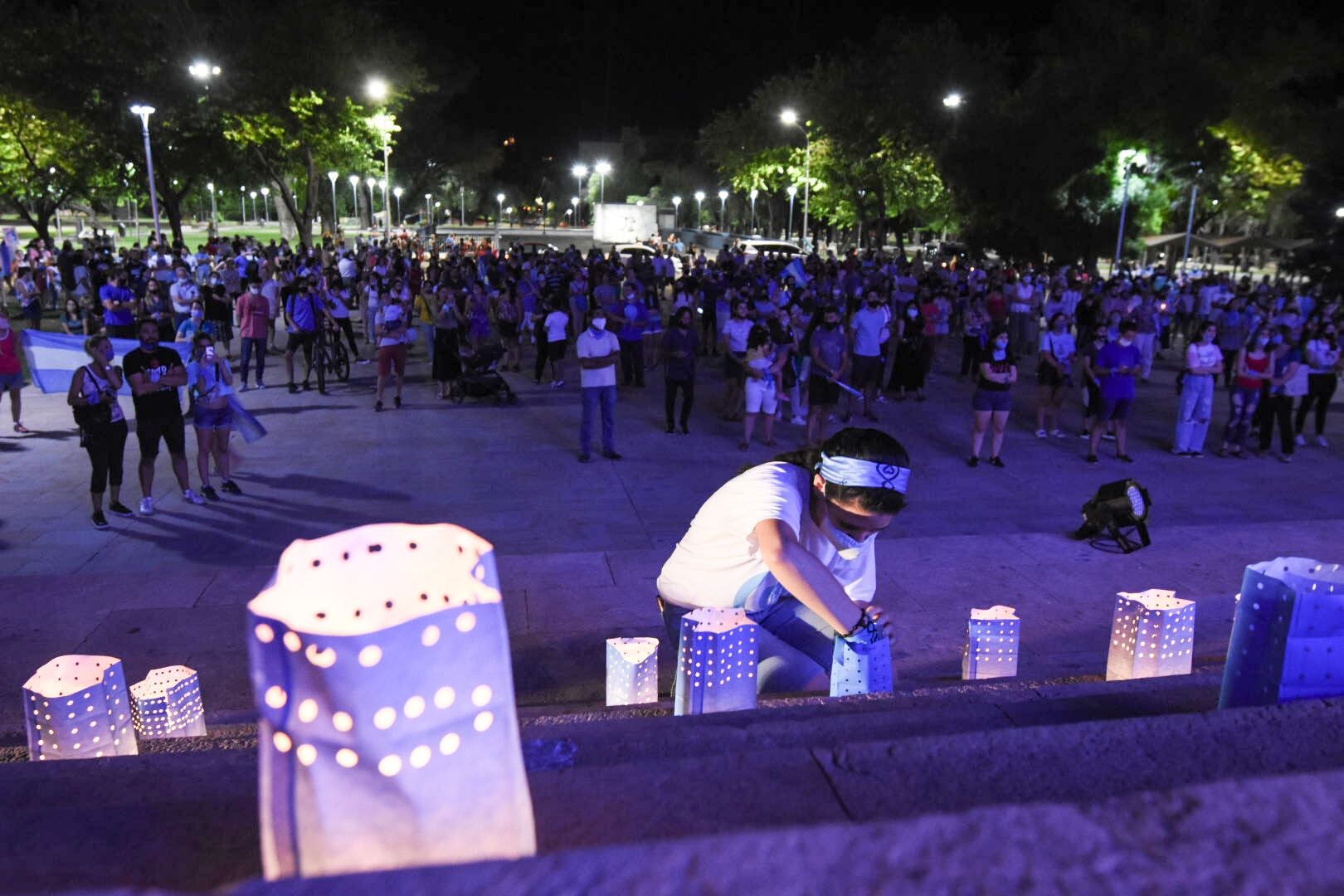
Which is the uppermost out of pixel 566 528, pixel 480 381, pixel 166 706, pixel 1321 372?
pixel 1321 372

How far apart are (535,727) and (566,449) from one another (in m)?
8.63

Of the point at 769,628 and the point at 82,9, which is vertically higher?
the point at 82,9

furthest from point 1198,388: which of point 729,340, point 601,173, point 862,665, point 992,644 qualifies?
point 601,173

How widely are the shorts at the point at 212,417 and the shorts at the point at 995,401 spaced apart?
7.84m

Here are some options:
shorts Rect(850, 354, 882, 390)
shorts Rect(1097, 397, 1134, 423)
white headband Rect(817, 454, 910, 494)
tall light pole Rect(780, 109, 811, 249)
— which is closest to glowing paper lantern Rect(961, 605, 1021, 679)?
white headband Rect(817, 454, 910, 494)

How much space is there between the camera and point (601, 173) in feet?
299

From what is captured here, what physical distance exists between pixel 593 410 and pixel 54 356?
6762mm

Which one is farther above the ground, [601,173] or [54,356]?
[601,173]

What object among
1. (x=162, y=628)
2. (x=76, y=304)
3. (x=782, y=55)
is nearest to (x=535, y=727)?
(x=162, y=628)

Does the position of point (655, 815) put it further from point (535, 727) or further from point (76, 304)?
point (76, 304)

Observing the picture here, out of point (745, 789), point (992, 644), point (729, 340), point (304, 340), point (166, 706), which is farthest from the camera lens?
point (304, 340)

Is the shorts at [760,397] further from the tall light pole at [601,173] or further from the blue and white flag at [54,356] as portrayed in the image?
the tall light pole at [601,173]

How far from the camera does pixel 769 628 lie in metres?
4.29

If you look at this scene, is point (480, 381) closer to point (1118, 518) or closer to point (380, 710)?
point (1118, 518)
